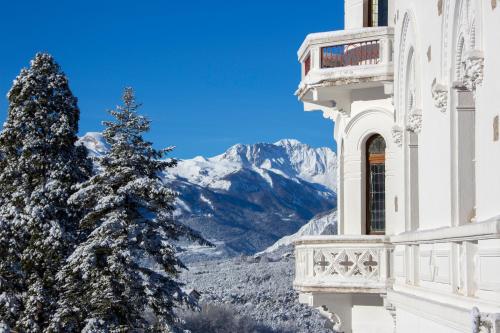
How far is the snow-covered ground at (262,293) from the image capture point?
95625mm

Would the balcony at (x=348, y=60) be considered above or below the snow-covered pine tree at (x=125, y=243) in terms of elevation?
above

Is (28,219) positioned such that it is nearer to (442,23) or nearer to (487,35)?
(442,23)

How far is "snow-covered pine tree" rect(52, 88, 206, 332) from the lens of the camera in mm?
23031

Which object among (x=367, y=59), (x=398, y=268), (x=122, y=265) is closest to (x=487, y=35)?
(x=398, y=268)

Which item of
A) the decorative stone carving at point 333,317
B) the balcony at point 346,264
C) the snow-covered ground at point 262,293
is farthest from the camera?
the snow-covered ground at point 262,293

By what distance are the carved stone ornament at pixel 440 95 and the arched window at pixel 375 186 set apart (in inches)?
278

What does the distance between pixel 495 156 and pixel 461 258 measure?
1757 mm

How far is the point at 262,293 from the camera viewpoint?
113312 millimetres

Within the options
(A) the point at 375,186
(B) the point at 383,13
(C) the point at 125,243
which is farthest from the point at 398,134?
(C) the point at 125,243

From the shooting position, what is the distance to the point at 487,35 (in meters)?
9.34

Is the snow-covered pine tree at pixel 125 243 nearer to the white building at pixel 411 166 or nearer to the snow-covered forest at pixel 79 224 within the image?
the snow-covered forest at pixel 79 224

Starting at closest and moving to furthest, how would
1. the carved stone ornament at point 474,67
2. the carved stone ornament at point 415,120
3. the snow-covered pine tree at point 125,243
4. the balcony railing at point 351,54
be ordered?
the carved stone ornament at point 474,67 < the carved stone ornament at point 415,120 < the balcony railing at point 351,54 < the snow-covered pine tree at point 125,243

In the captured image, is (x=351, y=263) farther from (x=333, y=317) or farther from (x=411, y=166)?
(x=411, y=166)

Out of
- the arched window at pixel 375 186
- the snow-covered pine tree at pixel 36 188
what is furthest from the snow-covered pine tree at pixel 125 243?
the arched window at pixel 375 186
